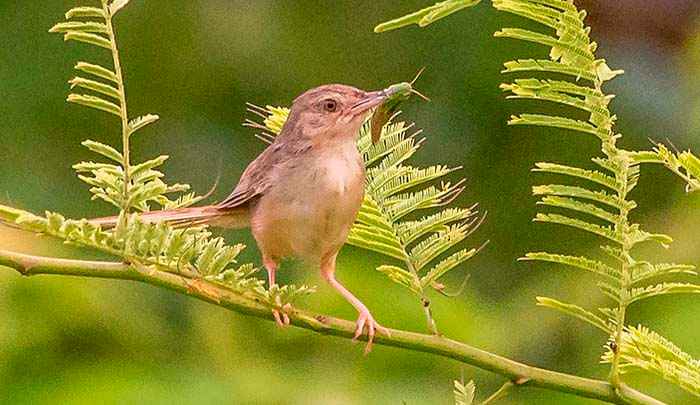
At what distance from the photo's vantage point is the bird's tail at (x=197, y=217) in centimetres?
204

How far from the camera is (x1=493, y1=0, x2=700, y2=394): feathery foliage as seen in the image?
1.82m

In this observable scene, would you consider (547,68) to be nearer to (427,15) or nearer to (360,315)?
(427,15)

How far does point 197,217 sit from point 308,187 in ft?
→ 2.16

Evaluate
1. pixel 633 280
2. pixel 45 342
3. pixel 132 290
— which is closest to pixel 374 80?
pixel 132 290

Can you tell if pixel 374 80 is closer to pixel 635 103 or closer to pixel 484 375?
pixel 635 103

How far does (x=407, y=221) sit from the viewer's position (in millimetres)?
2432

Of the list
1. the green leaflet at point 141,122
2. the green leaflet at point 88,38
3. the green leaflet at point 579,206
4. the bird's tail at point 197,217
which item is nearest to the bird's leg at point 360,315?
the bird's tail at point 197,217

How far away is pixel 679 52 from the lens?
5820 millimetres

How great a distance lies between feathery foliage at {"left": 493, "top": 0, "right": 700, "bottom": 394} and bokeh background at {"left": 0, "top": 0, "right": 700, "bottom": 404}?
1490mm

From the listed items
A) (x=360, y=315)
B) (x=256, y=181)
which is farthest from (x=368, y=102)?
(x=360, y=315)

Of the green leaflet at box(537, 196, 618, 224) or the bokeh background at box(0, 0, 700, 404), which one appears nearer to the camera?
the green leaflet at box(537, 196, 618, 224)

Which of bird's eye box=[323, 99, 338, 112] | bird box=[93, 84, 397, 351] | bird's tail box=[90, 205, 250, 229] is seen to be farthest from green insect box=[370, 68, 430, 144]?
bird's eye box=[323, 99, 338, 112]

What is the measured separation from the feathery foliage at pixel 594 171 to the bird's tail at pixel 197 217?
23.1 inches

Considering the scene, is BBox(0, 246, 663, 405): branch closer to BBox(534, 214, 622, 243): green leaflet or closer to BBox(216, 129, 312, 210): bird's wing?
BBox(534, 214, 622, 243): green leaflet
